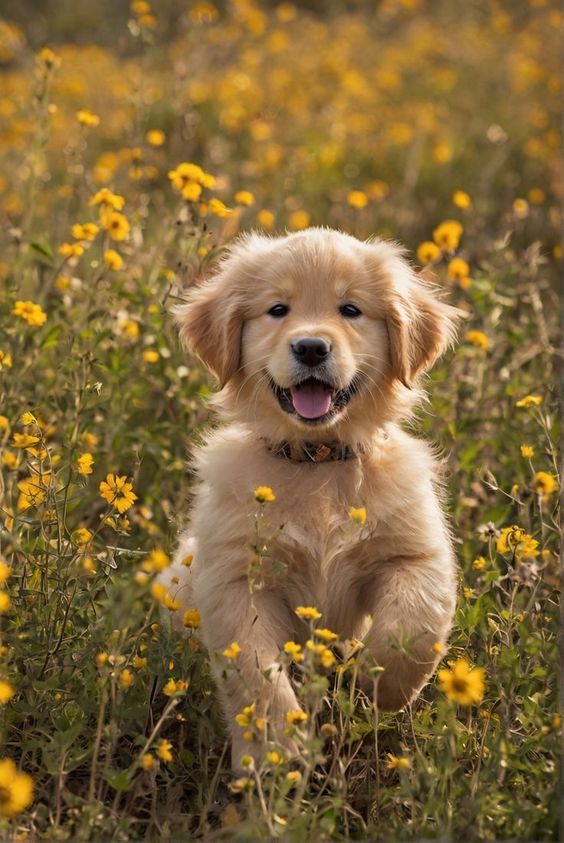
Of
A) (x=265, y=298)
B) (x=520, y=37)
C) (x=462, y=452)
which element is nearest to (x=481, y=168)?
(x=520, y=37)

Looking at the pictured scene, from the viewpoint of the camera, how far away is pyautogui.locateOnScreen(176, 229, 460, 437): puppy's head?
8.83 ft

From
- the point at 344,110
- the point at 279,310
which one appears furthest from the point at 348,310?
the point at 344,110

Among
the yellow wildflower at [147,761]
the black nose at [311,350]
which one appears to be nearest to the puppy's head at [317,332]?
the black nose at [311,350]

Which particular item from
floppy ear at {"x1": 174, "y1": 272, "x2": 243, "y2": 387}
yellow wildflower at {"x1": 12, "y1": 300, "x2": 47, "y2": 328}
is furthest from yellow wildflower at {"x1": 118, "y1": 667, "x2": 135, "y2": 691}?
yellow wildflower at {"x1": 12, "y1": 300, "x2": 47, "y2": 328}

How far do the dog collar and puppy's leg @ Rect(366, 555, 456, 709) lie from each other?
0.33 meters

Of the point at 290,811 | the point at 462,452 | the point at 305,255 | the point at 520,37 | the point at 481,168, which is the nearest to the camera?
the point at 290,811

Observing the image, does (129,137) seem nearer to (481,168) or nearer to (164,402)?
(164,402)

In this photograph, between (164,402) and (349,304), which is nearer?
(349,304)

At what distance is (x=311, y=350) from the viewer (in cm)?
262

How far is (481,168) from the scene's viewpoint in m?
7.52

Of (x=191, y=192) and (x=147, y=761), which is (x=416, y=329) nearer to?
(x=191, y=192)

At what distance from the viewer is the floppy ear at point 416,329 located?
2844mm

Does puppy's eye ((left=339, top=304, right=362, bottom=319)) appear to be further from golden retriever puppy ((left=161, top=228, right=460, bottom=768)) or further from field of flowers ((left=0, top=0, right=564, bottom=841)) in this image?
field of flowers ((left=0, top=0, right=564, bottom=841))

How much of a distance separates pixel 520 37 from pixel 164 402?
7.99 metres
